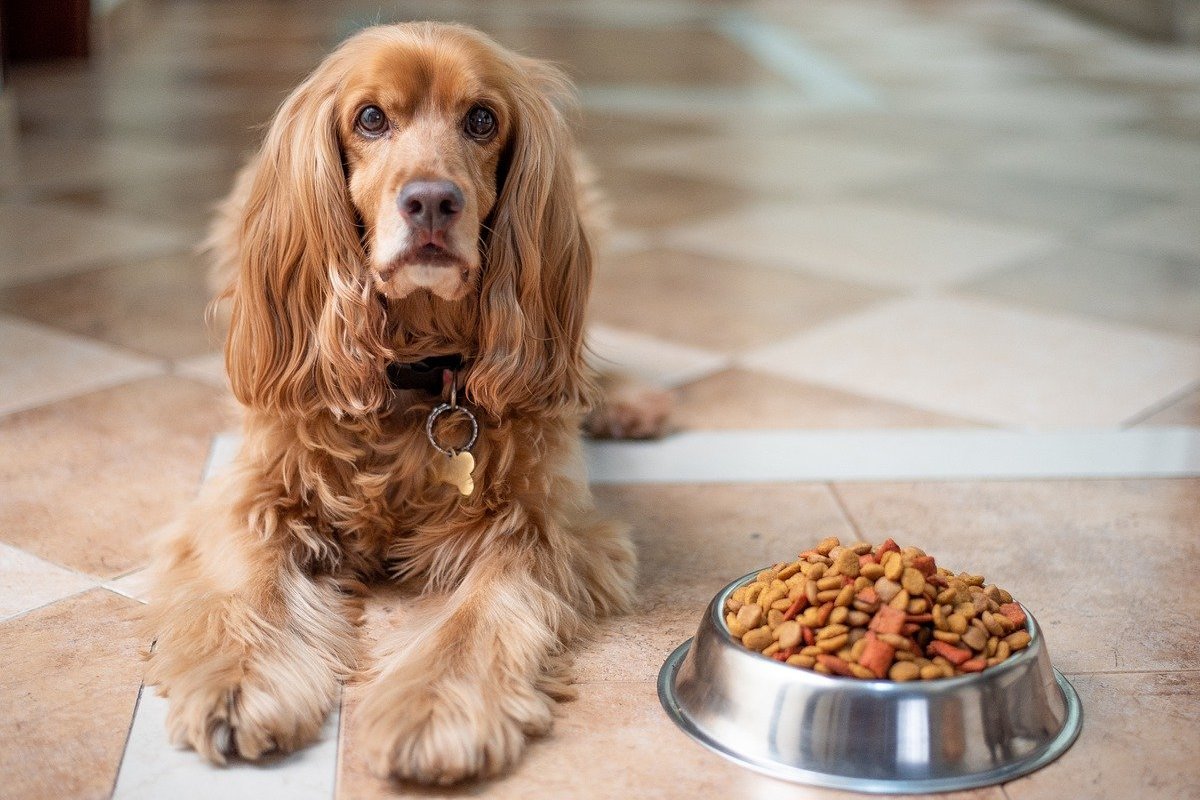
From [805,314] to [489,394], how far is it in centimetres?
255

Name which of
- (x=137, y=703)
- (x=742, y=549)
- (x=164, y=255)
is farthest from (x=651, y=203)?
(x=137, y=703)

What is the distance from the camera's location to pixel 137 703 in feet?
7.70

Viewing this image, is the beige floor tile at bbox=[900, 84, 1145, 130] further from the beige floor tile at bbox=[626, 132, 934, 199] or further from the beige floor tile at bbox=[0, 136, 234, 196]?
the beige floor tile at bbox=[0, 136, 234, 196]

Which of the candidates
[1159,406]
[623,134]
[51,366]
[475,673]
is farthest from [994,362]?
[623,134]

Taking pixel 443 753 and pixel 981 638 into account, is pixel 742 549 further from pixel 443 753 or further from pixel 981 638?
pixel 443 753

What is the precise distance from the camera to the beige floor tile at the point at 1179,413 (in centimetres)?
395

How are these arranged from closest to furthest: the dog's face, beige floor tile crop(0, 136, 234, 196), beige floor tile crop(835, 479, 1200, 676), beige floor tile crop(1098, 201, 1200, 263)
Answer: the dog's face < beige floor tile crop(835, 479, 1200, 676) < beige floor tile crop(1098, 201, 1200, 263) < beige floor tile crop(0, 136, 234, 196)

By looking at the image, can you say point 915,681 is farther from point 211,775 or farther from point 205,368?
point 205,368

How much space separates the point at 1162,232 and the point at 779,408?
312 cm

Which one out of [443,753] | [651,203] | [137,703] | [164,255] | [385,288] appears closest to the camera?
[443,753]

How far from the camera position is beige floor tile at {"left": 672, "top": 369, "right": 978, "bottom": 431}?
3924 mm

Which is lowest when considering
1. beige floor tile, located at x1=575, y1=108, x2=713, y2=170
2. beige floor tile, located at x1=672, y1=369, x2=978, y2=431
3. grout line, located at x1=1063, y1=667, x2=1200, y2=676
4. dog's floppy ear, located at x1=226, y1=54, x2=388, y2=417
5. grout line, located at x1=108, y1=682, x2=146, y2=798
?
beige floor tile, located at x1=575, y1=108, x2=713, y2=170

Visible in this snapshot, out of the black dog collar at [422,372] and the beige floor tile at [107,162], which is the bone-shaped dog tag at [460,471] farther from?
the beige floor tile at [107,162]

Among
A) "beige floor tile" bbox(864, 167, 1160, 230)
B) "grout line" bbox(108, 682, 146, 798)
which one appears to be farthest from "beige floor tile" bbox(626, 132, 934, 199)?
A: "grout line" bbox(108, 682, 146, 798)
